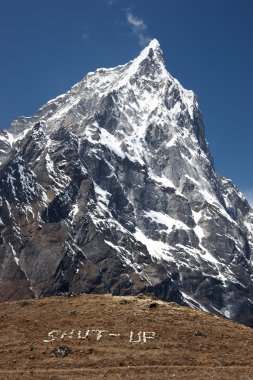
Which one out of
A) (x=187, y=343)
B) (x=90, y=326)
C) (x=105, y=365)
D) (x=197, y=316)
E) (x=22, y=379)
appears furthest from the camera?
(x=197, y=316)

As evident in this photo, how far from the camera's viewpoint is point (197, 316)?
64125mm

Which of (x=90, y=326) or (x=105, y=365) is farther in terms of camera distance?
(x=90, y=326)

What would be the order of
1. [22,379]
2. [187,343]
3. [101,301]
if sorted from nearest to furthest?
[22,379] < [187,343] < [101,301]

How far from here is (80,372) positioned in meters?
48.0

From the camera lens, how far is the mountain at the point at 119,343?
4828cm

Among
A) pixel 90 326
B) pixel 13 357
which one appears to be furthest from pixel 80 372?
pixel 90 326

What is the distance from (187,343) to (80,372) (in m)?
Result: 11.6

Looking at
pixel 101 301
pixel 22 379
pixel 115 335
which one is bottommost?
pixel 22 379

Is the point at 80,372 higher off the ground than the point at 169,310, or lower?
lower

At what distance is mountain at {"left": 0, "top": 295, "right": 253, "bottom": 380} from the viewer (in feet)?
158

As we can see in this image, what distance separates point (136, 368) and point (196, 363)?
537 centimetres

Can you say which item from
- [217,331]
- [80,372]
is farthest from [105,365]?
[217,331]

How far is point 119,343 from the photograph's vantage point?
2133 inches

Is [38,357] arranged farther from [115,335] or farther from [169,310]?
[169,310]
